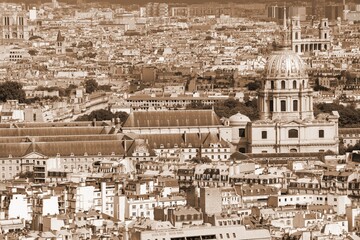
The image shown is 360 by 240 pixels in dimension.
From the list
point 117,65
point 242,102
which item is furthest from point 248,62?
point 242,102

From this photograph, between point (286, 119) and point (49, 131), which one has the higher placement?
point (286, 119)

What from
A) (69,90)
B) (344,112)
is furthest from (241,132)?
(69,90)

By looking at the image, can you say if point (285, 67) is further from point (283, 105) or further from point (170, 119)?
point (170, 119)

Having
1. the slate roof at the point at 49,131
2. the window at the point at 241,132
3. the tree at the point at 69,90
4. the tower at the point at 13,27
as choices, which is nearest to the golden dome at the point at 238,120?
the window at the point at 241,132

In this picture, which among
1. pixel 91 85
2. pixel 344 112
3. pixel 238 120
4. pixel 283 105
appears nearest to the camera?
pixel 238 120

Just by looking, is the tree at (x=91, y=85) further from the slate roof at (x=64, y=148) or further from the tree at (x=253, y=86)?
the slate roof at (x=64, y=148)

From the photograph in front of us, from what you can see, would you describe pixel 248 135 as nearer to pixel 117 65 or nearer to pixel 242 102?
pixel 242 102

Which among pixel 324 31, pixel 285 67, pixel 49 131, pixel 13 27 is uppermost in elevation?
pixel 13 27

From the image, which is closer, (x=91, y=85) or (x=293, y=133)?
(x=293, y=133)
